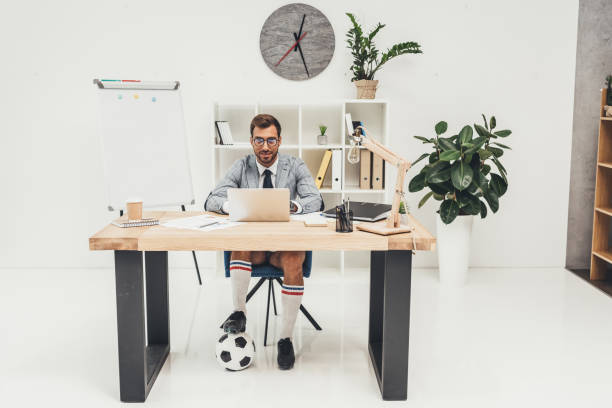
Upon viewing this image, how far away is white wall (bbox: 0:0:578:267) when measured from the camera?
443cm

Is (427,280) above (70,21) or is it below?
below

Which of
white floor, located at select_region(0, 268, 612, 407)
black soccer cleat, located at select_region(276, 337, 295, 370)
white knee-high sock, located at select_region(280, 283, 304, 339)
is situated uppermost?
white knee-high sock, located at select_region(280, 283, 304, 339)

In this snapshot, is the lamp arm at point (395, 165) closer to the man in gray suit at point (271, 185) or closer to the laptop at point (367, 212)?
the laptop at point (367, 212)

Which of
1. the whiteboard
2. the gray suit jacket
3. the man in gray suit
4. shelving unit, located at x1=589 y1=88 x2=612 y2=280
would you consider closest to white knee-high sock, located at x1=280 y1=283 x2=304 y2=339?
the man in gray suit

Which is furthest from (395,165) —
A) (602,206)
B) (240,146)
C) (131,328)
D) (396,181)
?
(602,206)

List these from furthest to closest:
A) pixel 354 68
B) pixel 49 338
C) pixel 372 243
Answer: pixel 354 68
pixel 49 338
pixel 372 243

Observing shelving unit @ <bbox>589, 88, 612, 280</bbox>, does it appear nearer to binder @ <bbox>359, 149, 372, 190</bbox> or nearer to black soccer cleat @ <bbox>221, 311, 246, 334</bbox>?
binder @ <bbox>359, 149, 372, 190</bbox>

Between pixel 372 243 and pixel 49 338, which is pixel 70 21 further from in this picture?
pixel 372 243

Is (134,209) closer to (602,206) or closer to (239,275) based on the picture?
(239,275)

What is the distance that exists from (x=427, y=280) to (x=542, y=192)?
128 centimetres

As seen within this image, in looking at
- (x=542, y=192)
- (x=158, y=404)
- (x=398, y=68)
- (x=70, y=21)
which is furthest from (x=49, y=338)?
(x=542, y=192)

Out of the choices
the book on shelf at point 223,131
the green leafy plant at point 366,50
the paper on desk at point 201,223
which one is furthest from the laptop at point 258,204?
the green leafy plant at point 366,50

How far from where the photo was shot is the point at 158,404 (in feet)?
7.83

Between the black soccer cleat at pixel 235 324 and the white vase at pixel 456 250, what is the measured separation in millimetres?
1997
